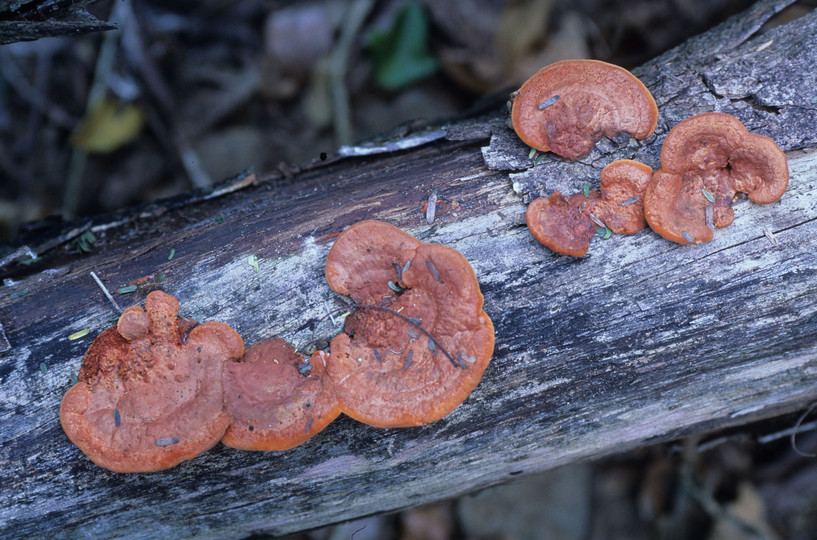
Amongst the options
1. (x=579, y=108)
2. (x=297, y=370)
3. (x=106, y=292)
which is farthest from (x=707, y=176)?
(x=106, y=292)

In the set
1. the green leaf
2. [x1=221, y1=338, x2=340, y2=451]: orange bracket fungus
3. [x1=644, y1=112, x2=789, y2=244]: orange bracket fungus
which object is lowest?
[x1=221, y1=338, x2=340, y2=451]: orange bracket fungus

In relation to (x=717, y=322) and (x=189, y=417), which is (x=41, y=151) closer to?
(x=189, y=417)

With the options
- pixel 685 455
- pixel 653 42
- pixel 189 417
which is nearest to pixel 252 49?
pixel 653 42

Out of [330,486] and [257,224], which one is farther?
[257,224]

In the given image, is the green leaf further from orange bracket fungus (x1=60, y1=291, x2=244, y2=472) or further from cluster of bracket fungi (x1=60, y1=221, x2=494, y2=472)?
orange bracket fungus (x1=60, y1=291, x2=244, y2=472)

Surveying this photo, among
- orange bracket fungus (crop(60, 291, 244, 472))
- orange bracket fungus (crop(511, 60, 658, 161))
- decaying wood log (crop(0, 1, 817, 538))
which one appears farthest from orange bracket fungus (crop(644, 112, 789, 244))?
orange bracket fungus (crop(60, 291, 244, 472))

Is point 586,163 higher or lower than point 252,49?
lower

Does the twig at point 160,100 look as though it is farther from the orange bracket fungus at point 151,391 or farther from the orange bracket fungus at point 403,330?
the orange bracket fungus at point 403,330

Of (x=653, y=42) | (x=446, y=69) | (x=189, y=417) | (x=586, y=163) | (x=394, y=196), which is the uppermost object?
(x=446, y=69)

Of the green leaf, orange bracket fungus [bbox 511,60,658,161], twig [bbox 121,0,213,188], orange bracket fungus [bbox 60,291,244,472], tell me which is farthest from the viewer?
the green leaf
